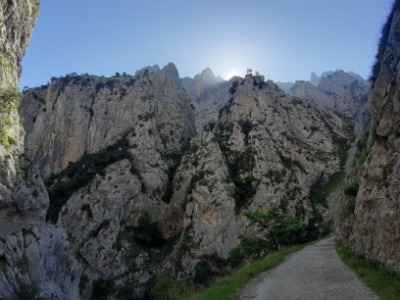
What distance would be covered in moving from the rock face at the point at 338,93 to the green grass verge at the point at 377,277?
133 metres

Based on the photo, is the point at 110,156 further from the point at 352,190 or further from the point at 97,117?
the point at 352,190

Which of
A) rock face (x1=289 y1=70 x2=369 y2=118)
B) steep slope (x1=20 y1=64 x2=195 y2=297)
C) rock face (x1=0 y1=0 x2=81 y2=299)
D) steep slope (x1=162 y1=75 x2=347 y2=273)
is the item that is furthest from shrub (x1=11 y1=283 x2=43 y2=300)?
rock face (x1=289 y1=70 x2=369 y2=118)

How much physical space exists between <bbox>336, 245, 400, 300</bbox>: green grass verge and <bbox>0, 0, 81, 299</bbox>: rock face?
43.4 meters

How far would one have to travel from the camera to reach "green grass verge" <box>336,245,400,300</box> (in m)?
14.8

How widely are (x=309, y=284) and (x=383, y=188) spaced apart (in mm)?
6797

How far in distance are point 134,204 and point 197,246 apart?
80.6 ft

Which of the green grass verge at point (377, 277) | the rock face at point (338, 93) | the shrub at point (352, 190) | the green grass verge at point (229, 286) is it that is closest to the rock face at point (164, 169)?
the rock face at point (338, 93)

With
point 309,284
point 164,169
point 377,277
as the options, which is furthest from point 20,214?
point 377,277

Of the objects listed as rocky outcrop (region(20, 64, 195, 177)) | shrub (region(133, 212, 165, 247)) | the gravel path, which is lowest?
shrub (region(133, 212, 165, 247))

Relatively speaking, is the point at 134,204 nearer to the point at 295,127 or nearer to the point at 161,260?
the point at 161,260

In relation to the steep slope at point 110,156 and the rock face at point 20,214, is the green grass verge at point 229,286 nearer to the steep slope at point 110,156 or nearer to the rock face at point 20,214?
the rock face at point 20,214

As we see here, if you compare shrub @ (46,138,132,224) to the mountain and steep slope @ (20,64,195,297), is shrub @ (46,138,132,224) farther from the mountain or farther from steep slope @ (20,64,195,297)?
the mountain

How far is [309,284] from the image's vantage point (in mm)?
19094

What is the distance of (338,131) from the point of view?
4675 inches
